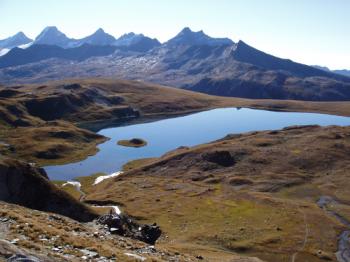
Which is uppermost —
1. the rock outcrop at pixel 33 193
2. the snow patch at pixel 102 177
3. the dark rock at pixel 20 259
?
the dark rock at pixel 20 259

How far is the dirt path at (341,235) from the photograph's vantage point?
81750 millimetres

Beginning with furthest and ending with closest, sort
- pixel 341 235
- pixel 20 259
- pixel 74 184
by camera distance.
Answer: pixel 74 184, pixel 341 235, pixel 20 259

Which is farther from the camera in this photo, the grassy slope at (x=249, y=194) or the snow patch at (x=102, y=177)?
the snow patch at (x=102, y=177)

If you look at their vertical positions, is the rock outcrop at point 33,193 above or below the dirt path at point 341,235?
above

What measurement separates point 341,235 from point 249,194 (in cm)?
3567

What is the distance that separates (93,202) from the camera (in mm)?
121188

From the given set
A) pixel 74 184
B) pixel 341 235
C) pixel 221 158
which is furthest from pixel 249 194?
pixel 74 184

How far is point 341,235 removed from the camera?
92750 millimetres

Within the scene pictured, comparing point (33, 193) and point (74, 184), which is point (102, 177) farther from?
point (33, 193)

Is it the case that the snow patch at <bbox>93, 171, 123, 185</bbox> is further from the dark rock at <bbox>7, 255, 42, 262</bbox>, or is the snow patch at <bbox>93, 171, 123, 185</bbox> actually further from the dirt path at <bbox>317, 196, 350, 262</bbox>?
the dark rock at <bbox>7, 255, 42, 262</bbox>

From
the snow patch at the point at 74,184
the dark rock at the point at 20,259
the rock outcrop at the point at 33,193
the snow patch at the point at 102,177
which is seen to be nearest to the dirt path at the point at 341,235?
the rock outcrop at the point at 33,193

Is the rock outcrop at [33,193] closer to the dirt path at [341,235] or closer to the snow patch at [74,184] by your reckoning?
the dirt path at [341,235]

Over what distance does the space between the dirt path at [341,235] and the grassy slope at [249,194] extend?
1502mm

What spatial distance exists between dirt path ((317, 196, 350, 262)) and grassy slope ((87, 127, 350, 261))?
1.50 metres
